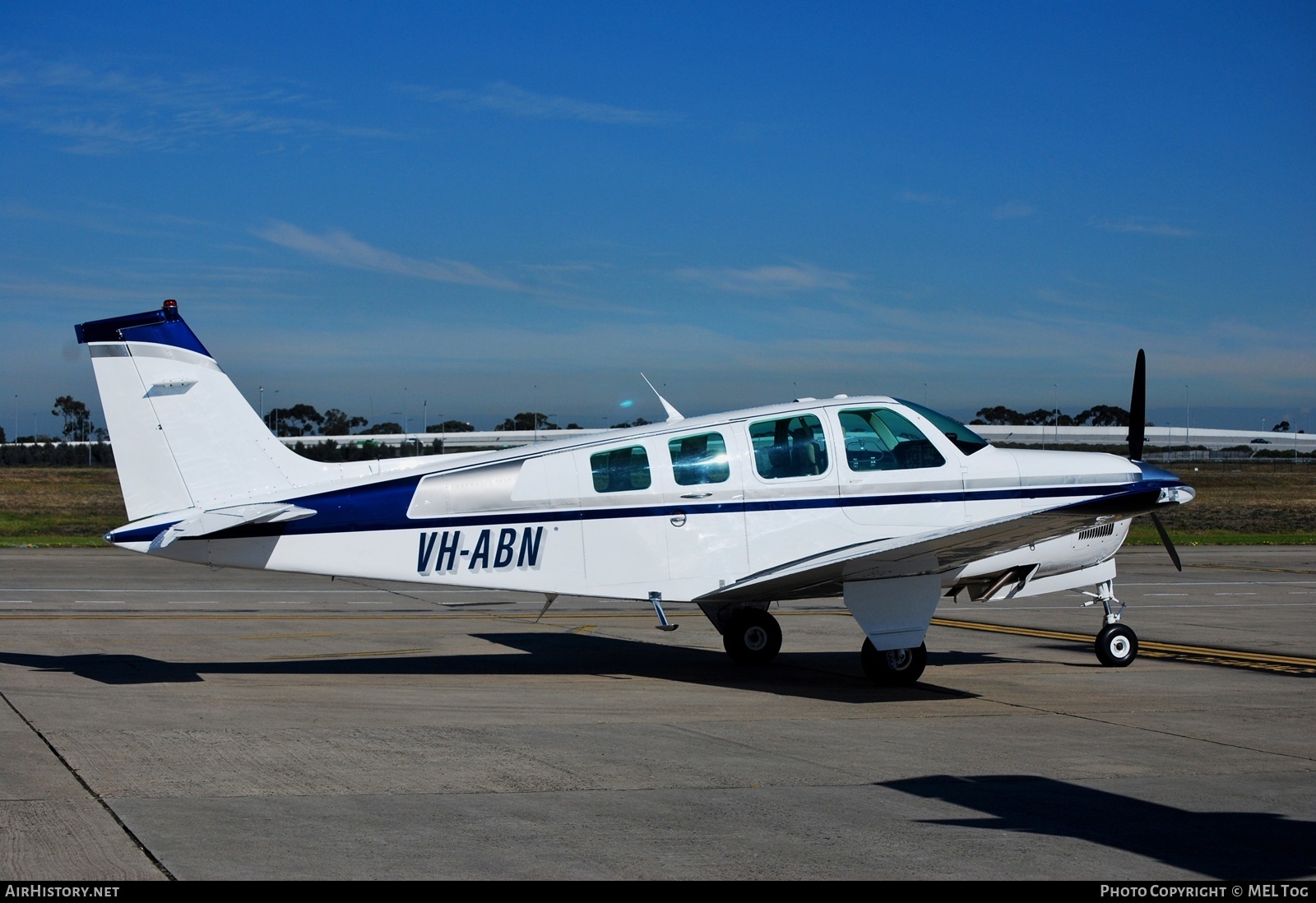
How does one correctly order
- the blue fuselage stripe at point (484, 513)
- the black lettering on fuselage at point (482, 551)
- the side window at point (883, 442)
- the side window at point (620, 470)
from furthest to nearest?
the side window at point (883, 442)
the side window at point (620, 470)
the black lettering on fuselage at point (482, 551)
the blue fuselage stripe at point (484, 513)

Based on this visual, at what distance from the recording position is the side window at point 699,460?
11.7 meters

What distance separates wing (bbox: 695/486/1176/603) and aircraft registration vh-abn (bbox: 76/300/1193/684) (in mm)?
40

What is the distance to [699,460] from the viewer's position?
1173 cm

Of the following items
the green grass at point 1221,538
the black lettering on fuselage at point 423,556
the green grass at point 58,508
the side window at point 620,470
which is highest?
the side window at point 620,470

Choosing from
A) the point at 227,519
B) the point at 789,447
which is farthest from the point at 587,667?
the point at 227,519

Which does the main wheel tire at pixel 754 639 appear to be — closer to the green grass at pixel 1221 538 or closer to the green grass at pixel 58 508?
the green grass at pixel 58 508

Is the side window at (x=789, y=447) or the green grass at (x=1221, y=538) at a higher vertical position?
the side window at (x=789, y=447)

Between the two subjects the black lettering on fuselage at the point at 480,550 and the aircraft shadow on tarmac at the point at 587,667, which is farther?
the aircraft shadow on tarmac at the point at 587,667

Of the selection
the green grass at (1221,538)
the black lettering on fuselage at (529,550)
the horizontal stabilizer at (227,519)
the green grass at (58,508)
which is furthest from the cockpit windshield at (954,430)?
the green grass at (1221,538)

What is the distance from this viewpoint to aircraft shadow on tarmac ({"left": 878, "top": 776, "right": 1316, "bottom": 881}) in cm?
594

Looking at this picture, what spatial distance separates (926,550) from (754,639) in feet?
11.1

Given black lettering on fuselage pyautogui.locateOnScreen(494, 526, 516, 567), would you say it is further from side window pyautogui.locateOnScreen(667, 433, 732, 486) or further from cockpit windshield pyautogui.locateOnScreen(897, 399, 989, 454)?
cockpit windshield pyautogui.locateOnScreen(897, 399, 989, 454)

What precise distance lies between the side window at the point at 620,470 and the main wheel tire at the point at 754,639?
271cm
